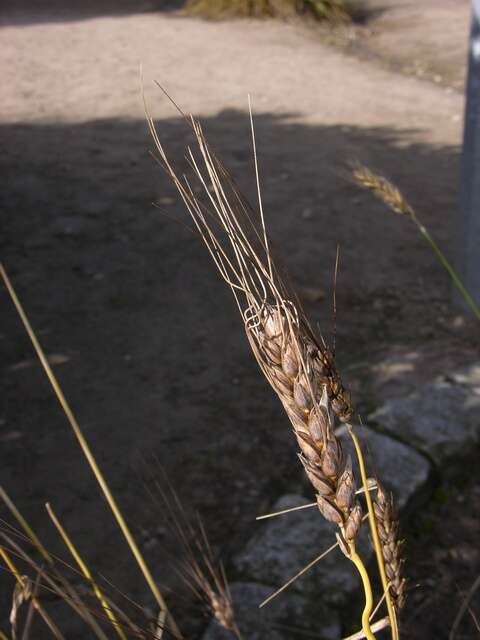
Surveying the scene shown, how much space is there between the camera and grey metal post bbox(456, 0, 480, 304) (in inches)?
133

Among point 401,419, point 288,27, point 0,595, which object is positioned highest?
point 288,27

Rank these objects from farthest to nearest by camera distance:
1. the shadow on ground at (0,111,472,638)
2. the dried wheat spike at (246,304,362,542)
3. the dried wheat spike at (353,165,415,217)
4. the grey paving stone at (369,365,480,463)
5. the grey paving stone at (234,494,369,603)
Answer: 1. the shadow on ground at (0,111,472,638)
2. the grey paving stone at (369,365,480,463)
3. the grey paving stone at (234,494,369,603)
4. the dried wheat spike at (353,165,415,217)
5. the dried wheat spike at (246,304,362,542)

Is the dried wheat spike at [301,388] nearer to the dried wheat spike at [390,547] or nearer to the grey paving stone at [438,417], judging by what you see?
the dried wheat spike at [390,547]

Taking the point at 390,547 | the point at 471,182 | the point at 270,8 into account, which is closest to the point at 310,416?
the point at 390,547

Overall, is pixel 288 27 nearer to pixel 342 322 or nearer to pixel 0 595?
pixel 342 322

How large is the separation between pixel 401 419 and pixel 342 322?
1125 mm

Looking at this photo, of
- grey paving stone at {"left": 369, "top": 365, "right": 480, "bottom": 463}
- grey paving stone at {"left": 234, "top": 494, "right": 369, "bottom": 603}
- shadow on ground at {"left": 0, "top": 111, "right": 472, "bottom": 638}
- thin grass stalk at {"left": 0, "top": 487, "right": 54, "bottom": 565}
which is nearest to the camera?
thin grass stalk at {"left": 0, "top": 487, "right": 54, "bottom": 565}

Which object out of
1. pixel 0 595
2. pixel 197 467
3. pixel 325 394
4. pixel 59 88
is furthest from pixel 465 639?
pixel 59 88

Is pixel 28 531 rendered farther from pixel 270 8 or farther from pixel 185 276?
pixel 270 8

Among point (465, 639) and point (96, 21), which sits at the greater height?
point (96, 21)

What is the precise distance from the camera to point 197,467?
299 cm

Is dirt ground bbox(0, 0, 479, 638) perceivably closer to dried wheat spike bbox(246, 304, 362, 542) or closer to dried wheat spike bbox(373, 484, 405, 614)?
dried wheat spike bbox(373, 484, 405, 614)

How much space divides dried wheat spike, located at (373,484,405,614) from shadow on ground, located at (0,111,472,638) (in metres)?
1.62

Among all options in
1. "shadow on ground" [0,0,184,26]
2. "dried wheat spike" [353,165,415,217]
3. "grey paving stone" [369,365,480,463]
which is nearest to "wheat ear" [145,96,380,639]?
"dried wheat spike" [353,165,415,217]
